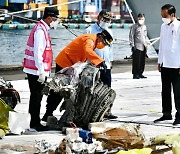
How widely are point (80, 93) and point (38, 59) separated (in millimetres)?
725

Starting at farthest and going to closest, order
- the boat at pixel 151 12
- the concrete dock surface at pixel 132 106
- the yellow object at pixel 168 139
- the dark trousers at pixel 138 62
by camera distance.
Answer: the boat at pixel 151 12 < the dark trousers at pixel 138 62 < the concrete dock surface at pixel 132 106 < the yellow object at pixel 168 139

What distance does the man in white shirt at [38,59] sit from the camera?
830cm

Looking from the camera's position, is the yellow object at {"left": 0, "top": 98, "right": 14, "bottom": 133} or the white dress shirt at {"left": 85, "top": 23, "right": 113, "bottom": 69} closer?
the yellow object at {"left": 0, "top": 98, "right": 14, "bottom": 133}

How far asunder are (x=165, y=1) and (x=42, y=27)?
13.5 metres

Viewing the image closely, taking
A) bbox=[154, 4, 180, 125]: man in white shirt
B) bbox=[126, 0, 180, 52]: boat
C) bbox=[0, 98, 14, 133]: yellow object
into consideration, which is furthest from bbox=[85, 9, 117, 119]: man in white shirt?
bbox=[126, 0, 180, 52]: boat

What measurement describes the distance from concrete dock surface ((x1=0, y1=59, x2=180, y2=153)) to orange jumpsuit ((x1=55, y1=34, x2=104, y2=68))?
1060 millimetres

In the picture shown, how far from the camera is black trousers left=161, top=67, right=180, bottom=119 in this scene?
30.2ft

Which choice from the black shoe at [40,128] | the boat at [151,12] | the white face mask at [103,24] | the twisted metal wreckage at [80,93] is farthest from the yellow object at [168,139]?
the boat at [151,12]

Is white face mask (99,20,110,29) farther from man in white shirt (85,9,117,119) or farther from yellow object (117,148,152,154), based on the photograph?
yellow object (117,148,152,154)

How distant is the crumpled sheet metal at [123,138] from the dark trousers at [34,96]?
120cm

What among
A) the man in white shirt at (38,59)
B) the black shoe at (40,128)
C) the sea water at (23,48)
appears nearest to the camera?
the man in white shirt at (38,59)

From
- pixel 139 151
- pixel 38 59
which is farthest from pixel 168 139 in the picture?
pixel 38 59

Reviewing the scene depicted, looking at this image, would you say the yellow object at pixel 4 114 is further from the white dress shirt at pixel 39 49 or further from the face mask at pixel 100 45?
the face mask at pixel 100 45

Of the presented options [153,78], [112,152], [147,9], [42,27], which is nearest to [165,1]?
[147,9]
